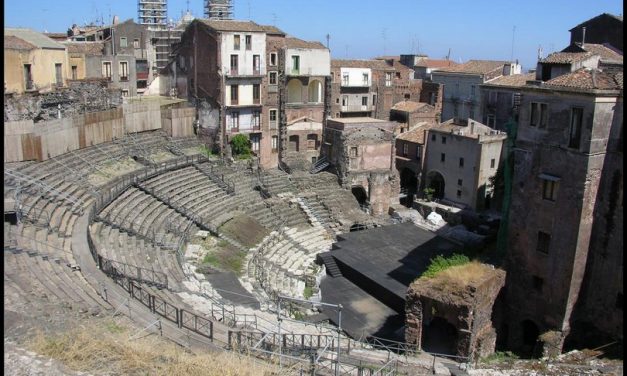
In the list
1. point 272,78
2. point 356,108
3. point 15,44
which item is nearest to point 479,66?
point 356,108

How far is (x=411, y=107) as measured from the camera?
155ft

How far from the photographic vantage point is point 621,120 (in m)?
18.9

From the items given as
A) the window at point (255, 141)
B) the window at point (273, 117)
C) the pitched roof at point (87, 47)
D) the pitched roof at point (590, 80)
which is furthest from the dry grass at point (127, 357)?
the pitched roof at point (87, 47)

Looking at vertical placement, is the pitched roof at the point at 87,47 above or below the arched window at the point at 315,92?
above

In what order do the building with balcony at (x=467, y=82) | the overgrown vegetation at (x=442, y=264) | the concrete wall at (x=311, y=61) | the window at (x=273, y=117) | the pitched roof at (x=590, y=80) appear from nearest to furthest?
the pitched roof at (x=590, y=80) < the overgrown vegetation at (x=442, y=264) < the window at (x=273, y=117) < the concrete wall at (x=311, y=61) < the building with balcony at (x=467, y=82)

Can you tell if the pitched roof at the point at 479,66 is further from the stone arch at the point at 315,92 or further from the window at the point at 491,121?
the stone arch at the point at 315,92

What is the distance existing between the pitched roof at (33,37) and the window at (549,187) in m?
27.0

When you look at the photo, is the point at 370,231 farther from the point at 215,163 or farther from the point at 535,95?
the point at 535,95

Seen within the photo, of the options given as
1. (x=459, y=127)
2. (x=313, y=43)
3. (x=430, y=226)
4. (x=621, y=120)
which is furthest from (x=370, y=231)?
(x=313, y=43)

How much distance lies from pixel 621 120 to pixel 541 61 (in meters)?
5.25

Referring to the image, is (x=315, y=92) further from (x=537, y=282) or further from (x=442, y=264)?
(x=537, y=282)

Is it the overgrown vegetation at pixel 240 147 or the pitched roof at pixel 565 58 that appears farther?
the overgrown vegetation at pixel 240 147

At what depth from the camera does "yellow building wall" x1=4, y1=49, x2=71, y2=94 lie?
92.6 ft

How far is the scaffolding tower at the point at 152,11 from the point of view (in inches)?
2680
